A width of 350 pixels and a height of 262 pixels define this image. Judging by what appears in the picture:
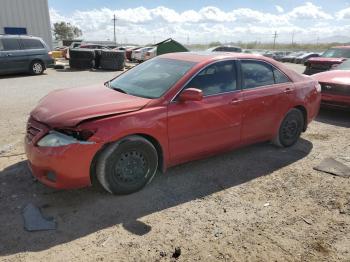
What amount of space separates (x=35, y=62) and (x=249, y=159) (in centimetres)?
1285

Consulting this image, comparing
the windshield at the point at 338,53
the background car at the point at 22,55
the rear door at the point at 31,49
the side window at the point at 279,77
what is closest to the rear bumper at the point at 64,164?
the side window at the point at 279,77

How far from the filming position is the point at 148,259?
2891 millimetres

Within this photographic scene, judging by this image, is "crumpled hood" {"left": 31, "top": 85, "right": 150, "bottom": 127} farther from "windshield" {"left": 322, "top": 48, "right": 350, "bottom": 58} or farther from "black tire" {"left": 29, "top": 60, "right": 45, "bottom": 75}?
"windshield" {"left": 322, "top": 48, "right": 350, "bottom": 58}

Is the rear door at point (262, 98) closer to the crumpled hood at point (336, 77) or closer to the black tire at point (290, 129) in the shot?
the black tire at point (290, 129)

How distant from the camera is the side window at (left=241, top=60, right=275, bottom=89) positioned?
15.8ft

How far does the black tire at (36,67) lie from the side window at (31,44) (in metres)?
0.65

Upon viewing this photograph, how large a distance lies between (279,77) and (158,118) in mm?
2385

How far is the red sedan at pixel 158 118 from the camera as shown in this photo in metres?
3.49

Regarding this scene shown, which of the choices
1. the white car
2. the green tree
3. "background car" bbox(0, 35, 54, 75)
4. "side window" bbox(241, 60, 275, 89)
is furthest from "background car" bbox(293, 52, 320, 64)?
the green tree

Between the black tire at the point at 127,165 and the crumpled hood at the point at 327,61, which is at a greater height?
the crumpled hood at the point at 327,61

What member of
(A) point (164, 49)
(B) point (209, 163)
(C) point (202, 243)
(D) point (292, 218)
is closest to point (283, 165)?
(B) point (209, 163)

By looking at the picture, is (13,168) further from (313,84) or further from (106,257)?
(313,84)

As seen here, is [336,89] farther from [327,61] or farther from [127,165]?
[327,61]

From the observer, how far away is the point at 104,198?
384 centimetres
